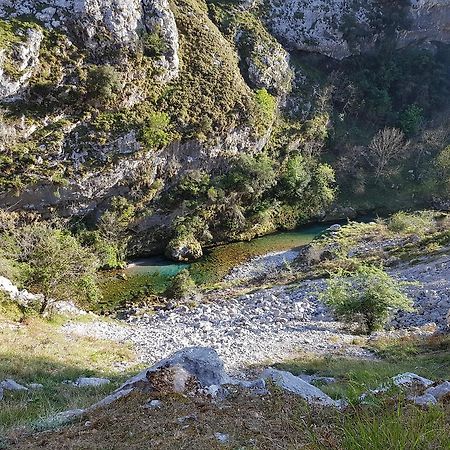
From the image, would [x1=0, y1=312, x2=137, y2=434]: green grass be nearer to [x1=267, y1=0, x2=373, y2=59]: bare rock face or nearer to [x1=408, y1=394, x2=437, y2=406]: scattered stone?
[x1=408, y1=394, x2=437, y2=406]: scattered stone

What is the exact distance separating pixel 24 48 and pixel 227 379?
33.4 meters

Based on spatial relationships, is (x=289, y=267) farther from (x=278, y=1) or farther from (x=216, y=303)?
(x=278, y=1)

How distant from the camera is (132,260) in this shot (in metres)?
39.8

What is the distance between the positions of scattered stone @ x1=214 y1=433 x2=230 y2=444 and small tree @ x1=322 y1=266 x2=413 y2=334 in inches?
609

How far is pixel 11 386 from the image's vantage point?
1162 centimetres

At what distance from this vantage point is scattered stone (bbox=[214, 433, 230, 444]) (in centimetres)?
515

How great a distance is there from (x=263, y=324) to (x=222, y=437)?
17990 mm

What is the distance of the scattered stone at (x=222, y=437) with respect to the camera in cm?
515

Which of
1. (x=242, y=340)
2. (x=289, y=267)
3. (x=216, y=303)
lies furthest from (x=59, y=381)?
(x=289, y=267)

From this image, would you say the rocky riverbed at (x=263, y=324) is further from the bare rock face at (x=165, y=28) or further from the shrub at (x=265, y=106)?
the shrub at (x=265, y=106)

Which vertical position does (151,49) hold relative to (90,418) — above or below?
above

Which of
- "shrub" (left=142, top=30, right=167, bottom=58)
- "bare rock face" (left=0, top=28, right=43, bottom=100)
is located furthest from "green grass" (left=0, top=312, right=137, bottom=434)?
"shrub" (left=142, top=30, right=167, bottom=58)

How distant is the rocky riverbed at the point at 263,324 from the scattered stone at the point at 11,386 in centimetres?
569

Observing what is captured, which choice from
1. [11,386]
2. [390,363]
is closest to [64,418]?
[11,386]
